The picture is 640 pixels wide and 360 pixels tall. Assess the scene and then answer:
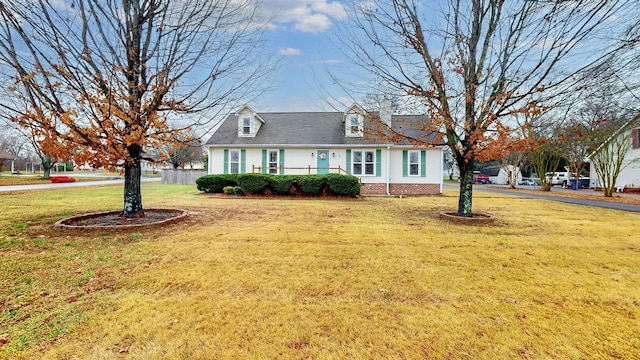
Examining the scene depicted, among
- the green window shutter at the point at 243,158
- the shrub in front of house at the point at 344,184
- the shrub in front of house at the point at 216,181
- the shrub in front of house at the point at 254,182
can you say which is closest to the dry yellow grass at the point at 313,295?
the shrub in front of house at the point at 344,184

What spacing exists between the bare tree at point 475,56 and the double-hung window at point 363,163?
8.56 metres

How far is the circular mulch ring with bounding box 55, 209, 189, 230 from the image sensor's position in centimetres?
623

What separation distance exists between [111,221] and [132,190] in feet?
2.77

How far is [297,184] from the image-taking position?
14.9 m

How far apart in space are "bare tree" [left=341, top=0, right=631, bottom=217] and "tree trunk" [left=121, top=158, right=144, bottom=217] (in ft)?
22.4

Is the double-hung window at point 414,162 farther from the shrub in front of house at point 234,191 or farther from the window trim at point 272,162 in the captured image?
the shrub in front of house at point 234,191

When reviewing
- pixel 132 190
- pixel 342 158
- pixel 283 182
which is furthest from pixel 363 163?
pixel 132 190

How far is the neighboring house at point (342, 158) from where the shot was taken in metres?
17.5

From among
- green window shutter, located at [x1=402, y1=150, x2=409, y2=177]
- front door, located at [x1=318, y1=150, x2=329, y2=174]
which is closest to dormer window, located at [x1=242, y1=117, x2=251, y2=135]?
front door, located at [x1=318, y1=150, x2=329, y2=174]

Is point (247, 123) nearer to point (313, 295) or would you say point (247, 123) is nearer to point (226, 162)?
point (226, 162)

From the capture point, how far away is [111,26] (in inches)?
280

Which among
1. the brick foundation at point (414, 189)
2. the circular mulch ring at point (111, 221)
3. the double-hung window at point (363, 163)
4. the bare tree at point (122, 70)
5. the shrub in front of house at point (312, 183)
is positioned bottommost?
the circular mulch ring at point (111, 221)

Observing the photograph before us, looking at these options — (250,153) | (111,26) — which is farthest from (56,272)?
(250,153)

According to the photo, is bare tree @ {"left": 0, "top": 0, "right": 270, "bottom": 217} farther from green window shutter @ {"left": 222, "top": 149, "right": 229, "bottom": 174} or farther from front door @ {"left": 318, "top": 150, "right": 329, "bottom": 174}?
green window shutter @ {"left": 222, "top": 149, "right": 229, "bottom": 174}
